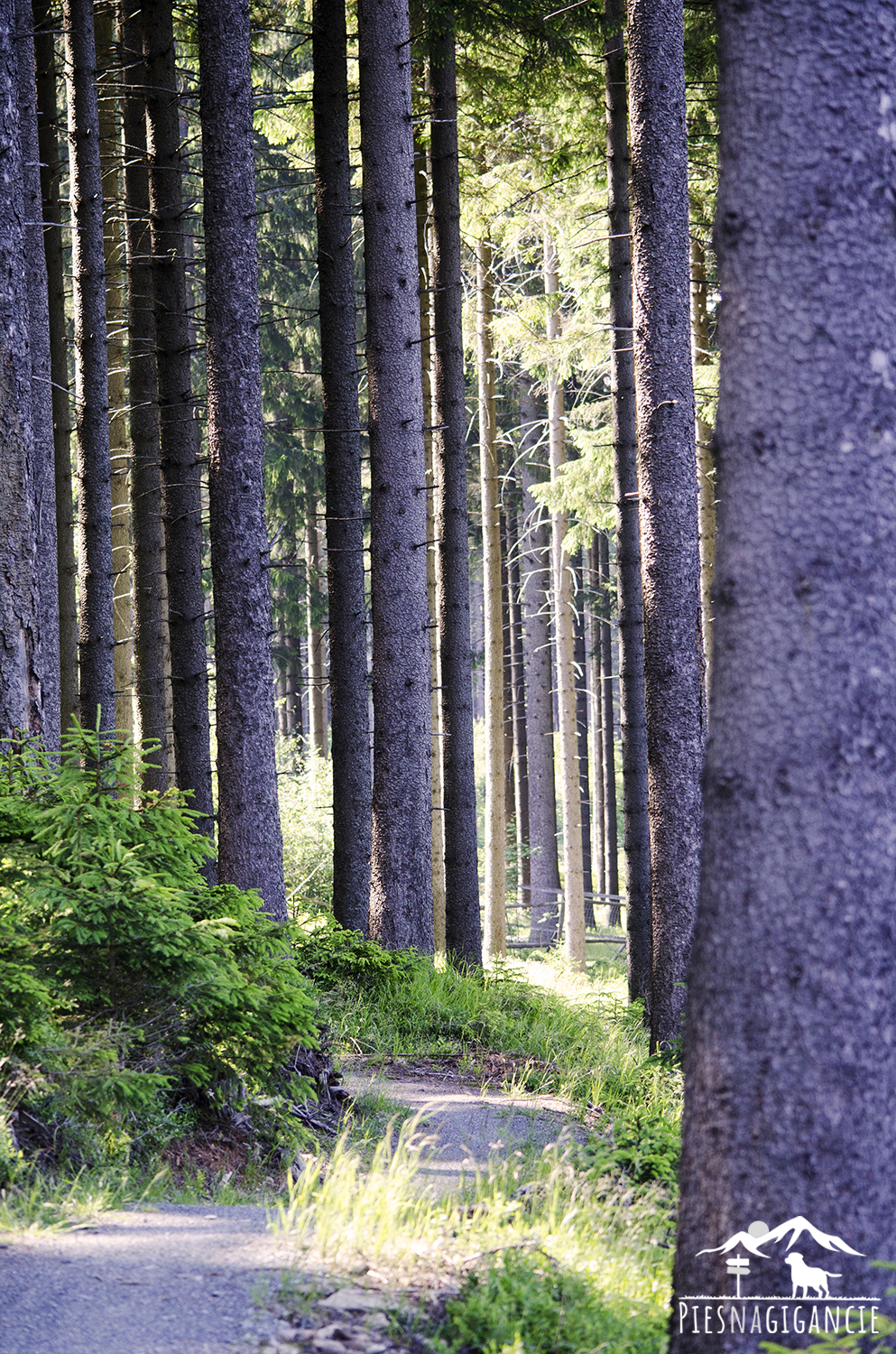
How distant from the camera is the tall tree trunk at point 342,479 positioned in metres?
10.4

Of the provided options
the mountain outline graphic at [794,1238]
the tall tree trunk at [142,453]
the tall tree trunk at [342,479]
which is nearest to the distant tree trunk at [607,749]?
the tall tree trunk at [142,453]

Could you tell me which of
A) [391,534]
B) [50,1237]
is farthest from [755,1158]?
[391,534]

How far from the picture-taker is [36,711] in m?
6.75

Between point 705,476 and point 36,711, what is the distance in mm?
9298

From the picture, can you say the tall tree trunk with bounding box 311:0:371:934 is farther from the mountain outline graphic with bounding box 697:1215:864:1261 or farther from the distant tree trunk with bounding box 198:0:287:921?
the mountain outline graphic with bounding box 697:1215:864:1261

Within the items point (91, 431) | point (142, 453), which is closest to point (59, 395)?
point (142, 453)

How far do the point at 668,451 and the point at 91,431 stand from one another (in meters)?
6.07

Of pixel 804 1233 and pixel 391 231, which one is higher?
pixel 391 231

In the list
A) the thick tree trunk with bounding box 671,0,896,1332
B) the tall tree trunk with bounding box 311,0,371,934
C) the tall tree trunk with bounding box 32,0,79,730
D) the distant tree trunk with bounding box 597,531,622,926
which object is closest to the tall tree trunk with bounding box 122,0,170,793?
the tall tree trunk with bounding box 32,0,79,730

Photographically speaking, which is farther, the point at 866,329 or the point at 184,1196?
the point at 184,1196

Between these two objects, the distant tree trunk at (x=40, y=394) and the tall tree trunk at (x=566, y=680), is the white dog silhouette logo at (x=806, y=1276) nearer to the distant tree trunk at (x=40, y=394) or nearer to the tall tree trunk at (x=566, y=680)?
the distant tree trunk at (x=40, y=394)

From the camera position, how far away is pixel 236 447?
804 centimetres

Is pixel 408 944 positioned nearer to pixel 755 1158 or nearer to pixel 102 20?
pixel 755 1158

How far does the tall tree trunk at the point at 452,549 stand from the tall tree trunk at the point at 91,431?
3564 millimetres
